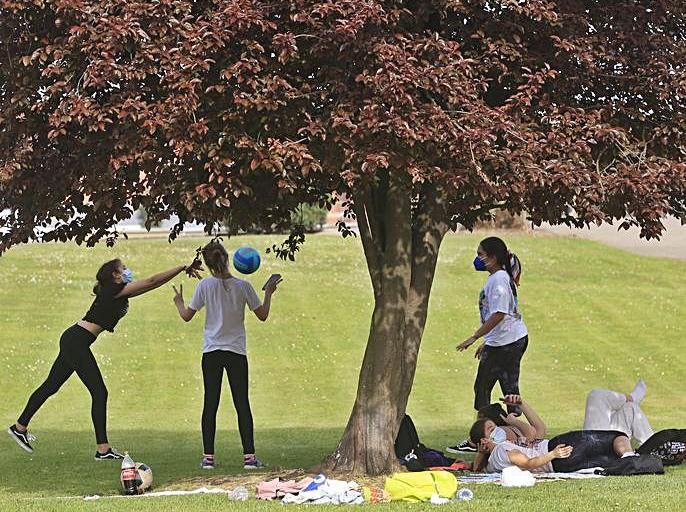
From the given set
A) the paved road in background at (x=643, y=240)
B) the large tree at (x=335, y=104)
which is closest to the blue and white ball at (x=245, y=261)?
the large tree at (x=335, y=104)

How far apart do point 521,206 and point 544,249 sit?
85.4 ft

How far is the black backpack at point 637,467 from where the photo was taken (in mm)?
10055

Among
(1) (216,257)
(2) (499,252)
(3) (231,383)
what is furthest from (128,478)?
(2) (499,252)

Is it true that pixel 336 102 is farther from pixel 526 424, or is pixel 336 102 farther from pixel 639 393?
pixel 639 393

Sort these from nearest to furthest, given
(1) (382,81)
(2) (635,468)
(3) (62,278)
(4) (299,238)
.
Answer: (1) (382,81), (2) (635,468), (4) (299,238), (3) (62,278)

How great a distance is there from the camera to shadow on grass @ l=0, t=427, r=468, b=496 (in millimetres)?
10438

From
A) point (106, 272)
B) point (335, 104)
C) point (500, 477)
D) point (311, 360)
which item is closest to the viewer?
point (335, 104)

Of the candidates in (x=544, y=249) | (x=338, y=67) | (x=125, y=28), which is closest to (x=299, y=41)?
(x=338, y=67)

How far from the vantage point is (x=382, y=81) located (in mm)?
8312

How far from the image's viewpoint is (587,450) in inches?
411

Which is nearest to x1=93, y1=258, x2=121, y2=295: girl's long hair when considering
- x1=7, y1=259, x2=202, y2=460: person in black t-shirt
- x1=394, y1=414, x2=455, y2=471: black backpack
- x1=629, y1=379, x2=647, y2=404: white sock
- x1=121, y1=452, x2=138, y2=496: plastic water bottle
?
x1=7, y1=259, x2=202, y2=460: person in black t-shirt

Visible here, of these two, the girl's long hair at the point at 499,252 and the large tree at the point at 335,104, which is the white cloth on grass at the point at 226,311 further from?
the girl's long hair at the point at 499,252

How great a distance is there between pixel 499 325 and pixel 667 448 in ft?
5.85

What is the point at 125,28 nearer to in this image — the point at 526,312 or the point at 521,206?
the point at 521,206
